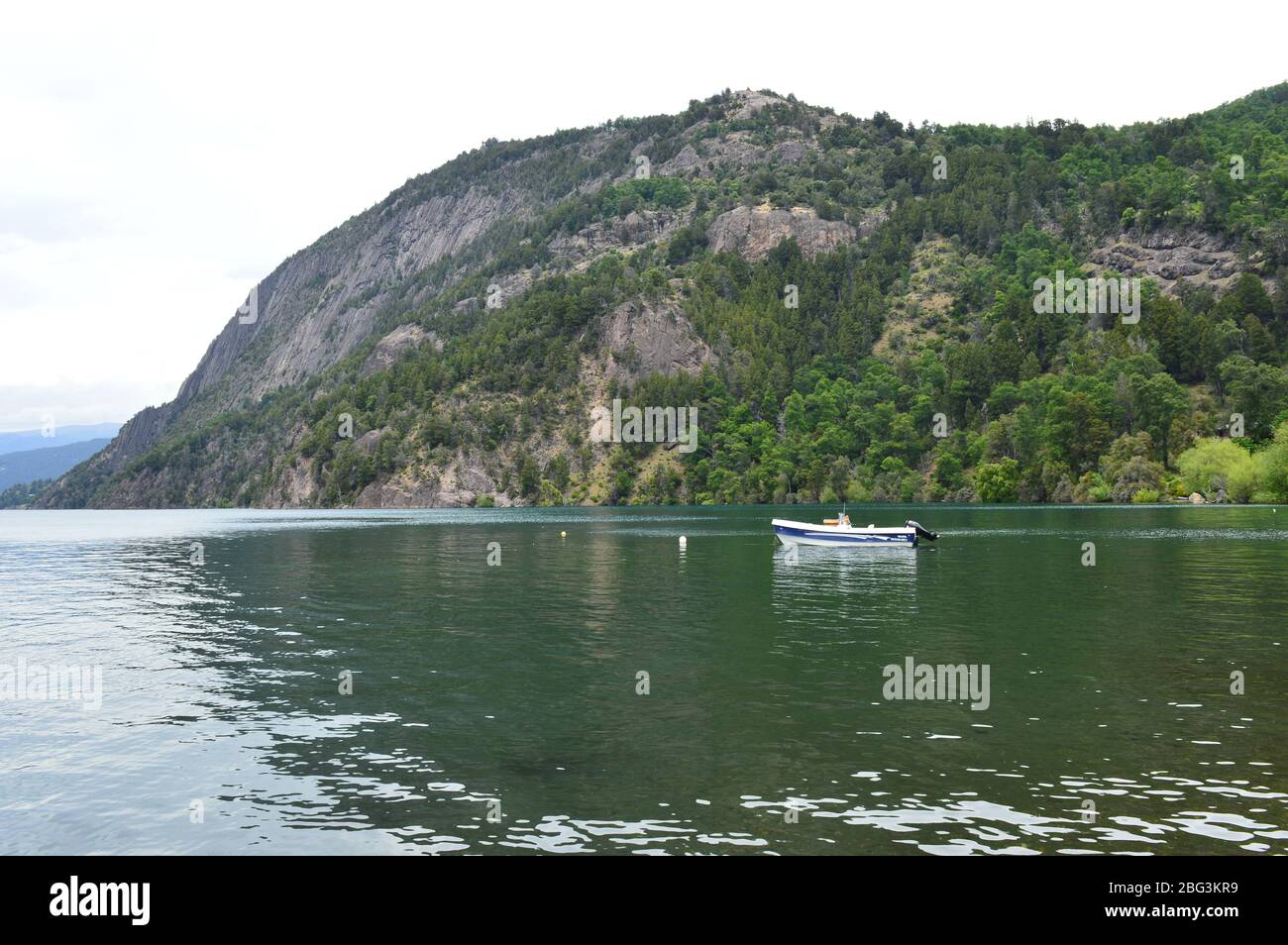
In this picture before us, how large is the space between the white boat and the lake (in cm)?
3417

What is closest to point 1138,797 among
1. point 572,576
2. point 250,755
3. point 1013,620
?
point 250,755

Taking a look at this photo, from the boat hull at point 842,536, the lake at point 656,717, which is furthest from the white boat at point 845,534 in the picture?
the lake at point 656,717

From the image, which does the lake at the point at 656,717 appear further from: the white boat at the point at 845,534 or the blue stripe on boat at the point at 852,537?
the white boat at the point at 845,534

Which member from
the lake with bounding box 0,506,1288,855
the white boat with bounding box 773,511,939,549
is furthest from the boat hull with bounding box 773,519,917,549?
the lake with bounding box 0,506,1288,855

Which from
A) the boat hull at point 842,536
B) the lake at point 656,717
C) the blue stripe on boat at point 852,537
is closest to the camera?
the lake at point 656,717

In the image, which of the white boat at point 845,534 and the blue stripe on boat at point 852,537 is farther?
the white boat at point 845,534

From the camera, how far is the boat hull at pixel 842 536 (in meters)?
114

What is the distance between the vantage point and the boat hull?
114 m

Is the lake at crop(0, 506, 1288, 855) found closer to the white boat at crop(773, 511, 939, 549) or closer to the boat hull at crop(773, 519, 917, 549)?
the boat hull at crop(773, 519, 917, 549)

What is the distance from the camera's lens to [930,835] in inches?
848

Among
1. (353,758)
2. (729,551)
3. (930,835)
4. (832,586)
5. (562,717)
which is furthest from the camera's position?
(729,551)
